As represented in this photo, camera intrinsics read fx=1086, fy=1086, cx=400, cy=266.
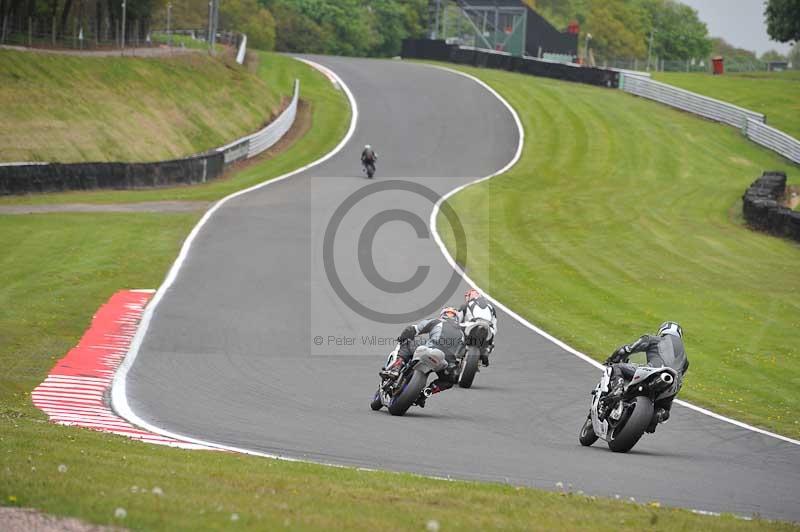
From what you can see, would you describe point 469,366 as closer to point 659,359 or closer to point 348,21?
point 659,359

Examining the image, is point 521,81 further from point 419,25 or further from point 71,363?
point 419,25

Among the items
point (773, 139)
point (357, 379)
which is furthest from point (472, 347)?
point (773, 139)

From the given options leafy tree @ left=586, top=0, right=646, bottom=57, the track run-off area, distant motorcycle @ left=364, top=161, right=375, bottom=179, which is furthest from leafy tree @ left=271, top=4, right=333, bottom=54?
the track run-off area

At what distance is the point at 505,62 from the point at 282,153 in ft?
101

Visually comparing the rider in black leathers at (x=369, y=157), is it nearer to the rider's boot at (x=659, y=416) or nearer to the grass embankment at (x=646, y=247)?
the grass embankment at (x=646, y=247)

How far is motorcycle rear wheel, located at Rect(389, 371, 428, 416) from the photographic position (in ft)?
46.8

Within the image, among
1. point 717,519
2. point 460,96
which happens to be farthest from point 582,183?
point 717,519

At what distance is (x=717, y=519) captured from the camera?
30.2ft

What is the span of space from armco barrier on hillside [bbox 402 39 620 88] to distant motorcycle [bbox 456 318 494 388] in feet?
185

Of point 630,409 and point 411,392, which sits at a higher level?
point 630,409

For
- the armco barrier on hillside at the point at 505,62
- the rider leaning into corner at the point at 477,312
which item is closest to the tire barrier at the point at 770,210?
the rider leaning into corner at the point at 477,312

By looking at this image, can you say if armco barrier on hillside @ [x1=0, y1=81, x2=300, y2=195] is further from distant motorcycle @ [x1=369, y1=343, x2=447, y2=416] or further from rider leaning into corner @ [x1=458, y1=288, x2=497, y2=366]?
distant motorcycle @ [x1=369, y1=343, x2=447, y2=416]

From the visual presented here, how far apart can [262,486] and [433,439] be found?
4.18m

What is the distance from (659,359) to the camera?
12.8 m
